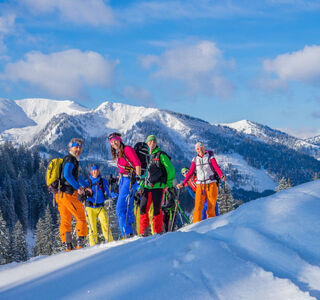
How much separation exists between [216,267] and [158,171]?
4.09 meters

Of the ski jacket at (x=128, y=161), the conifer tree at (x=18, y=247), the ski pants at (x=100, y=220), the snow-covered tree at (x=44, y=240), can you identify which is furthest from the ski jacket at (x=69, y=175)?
the conifer tree at (x=18, y=247)

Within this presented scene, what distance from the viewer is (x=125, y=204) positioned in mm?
7723

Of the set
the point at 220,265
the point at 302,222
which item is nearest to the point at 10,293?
the point at 220,265

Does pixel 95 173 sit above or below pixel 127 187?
above

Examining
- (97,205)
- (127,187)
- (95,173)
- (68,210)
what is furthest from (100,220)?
(127,187)

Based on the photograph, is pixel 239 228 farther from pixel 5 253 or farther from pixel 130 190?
pixel 5 253

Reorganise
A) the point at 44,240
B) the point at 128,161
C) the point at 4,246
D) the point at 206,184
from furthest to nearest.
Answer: the point at 44,240 < the point at 4,246 < the point at 206,184 < the point at 128,161

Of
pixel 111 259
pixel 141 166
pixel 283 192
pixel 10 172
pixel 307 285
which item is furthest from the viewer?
pixel 10 172

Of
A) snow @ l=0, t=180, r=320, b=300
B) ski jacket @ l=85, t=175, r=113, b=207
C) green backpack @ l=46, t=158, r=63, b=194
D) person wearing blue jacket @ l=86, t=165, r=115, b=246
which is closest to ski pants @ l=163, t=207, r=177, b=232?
person wearing blue jacket @ l=86, t=165, r=115, b=246

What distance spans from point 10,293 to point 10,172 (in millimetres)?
101274

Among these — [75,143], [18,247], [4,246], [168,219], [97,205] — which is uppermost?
[75,143]

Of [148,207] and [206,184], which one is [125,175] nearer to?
[148,207]

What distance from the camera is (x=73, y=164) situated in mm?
7660

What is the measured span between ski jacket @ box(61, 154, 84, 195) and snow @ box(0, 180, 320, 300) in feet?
11.0
